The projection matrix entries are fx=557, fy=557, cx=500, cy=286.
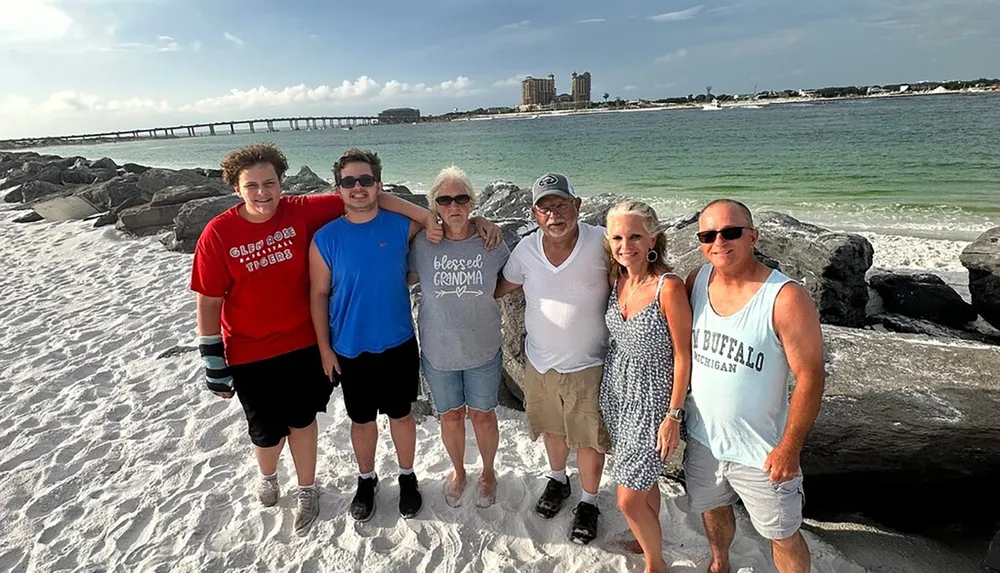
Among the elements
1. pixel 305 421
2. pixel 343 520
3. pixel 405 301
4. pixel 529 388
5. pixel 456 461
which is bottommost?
pixel 343 520

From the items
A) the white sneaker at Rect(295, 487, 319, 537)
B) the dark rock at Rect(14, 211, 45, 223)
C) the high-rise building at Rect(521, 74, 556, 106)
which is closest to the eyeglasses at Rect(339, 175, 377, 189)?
the white sneaker at Rect(295, 487, 319, 537)

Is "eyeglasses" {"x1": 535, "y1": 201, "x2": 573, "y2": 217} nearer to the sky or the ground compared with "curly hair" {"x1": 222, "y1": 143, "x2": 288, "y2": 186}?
nearer to the ground

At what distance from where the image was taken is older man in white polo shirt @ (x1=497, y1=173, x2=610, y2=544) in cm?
296

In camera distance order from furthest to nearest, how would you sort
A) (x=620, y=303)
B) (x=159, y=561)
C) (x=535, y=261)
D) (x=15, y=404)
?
(x=15, y=404), (x=159, y=561), (x=535, y=261), (x=620, y=303)

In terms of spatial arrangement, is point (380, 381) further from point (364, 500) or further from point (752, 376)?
point (752, 376)

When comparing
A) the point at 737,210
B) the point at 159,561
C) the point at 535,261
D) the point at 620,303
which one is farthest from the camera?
the point at 159,561

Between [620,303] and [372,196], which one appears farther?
[372,196]

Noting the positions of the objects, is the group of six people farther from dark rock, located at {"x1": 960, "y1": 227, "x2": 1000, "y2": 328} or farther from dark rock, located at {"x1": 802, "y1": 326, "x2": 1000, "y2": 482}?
dark rock, located at {"x1": 960, "y1": 227, "x2": 1000, "y2": 328}

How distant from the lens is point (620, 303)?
2.83 meters

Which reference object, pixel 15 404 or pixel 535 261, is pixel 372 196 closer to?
pixel 535 261

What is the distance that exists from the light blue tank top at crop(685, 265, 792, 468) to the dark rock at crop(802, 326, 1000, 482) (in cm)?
128

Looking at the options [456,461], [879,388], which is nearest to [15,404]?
[456,461]

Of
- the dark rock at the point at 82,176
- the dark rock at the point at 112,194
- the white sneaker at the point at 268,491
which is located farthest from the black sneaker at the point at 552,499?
the dark rock at the point at 82,176

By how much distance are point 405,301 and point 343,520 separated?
1.54 m
